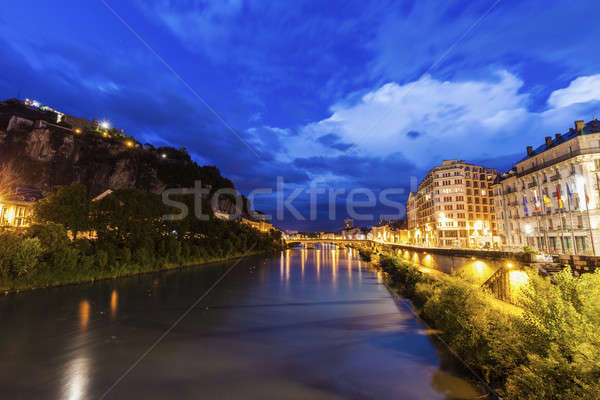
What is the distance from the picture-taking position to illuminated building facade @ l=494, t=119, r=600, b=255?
36.5 meters

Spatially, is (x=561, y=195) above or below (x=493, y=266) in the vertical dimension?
above

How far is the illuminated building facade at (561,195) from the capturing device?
3653 cm

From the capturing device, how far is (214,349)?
17.8 m

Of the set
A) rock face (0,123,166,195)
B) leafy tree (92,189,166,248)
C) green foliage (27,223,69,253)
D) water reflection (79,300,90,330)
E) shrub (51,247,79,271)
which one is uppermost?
rock face (0,123,166,195)

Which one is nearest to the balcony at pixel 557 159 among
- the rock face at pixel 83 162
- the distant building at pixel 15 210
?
the distant building at pixel 15 210

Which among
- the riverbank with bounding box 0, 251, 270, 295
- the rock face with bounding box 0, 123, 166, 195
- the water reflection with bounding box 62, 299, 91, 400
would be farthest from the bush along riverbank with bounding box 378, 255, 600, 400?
the rock face with bounding box 0, 123, 166, 195

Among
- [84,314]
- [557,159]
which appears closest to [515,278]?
[557,159]

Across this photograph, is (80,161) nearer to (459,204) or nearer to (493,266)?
(493,266)

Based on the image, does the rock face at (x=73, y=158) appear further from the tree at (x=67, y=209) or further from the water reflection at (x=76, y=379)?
the water reflection at (x=76, y=379)

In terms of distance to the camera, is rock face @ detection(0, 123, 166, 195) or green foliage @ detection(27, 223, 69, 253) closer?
green foliage @ detection(27, 223, 69, 253)

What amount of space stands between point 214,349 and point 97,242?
3441 centimetres

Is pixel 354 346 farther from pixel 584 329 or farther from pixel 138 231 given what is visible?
pixel 138 231

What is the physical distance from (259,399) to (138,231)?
4327 cm

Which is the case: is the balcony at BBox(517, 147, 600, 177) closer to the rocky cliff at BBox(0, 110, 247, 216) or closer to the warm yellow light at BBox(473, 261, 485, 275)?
the warm yellow light at BBox(473, 261, 485, 275)
